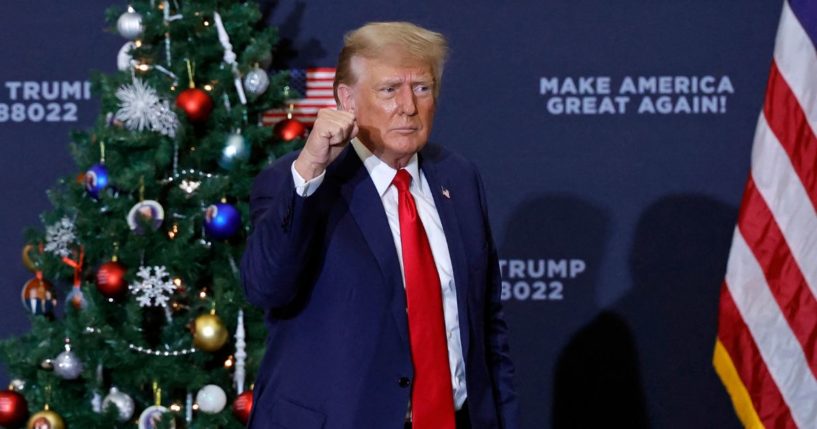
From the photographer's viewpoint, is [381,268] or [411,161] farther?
[411,161]

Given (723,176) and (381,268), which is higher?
(723,176)

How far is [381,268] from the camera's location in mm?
2506

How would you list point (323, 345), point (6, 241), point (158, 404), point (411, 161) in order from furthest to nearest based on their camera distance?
point (6, 241) < point (158, 404) < point (411, 161) < point (323, 345)

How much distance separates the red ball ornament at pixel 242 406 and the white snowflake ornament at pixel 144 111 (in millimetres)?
875

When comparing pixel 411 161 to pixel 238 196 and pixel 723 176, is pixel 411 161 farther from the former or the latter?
pixel 723 176

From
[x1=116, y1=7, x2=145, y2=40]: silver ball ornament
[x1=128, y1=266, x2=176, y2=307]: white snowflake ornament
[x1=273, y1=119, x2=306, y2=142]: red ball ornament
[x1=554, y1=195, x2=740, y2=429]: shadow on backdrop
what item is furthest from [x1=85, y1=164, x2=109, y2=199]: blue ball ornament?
[x1=554, y1=195, x2=740, y2=429]: shadow on backdrop

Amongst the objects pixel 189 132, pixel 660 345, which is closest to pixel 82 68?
pixel 189 132

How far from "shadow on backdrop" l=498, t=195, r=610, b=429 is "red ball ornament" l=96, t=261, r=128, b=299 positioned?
5.24 feet

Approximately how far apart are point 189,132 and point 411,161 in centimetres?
155

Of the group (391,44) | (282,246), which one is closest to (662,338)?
(391,44)

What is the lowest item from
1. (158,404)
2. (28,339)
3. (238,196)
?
(158,404)

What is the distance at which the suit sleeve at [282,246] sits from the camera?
7.80ft

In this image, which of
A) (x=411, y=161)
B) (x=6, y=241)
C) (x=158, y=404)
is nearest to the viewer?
(x=411, y=161)

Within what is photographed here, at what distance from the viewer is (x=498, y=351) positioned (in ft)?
9.32
